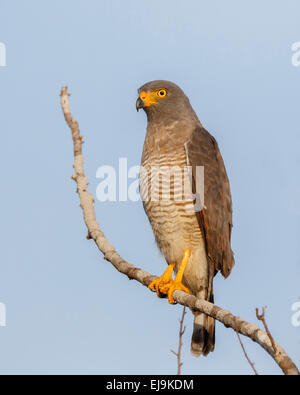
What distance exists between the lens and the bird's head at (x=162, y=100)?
265 inches

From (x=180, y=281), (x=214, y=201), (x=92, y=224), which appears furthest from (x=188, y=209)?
(x=92, y=224)

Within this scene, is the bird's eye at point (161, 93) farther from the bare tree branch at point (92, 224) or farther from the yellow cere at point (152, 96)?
the bare tree branch at point (92, 224)

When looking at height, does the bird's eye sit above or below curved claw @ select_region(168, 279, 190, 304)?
above

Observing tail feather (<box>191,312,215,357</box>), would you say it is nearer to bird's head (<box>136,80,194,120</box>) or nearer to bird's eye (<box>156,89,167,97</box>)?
bird's head (<box>136,80,194,120</box>)

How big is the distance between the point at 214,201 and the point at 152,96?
1.42 meters

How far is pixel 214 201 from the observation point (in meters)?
6.22

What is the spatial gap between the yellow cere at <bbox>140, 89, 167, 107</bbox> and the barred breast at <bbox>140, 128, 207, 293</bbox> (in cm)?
53

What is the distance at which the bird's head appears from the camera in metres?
6.72

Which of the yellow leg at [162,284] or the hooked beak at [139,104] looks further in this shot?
the hooked beak at [139,104]

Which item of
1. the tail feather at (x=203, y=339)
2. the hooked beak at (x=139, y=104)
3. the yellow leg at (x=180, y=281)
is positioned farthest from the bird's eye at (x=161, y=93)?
the tail feather at (x=203, y=339)

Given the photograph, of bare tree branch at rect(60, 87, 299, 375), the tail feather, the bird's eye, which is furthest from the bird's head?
the tail feather

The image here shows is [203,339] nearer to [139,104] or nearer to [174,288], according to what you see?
[174,288]

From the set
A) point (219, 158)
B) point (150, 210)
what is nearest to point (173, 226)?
point (150, 210)

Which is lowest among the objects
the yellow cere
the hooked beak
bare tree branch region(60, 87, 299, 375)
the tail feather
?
the tail feather
